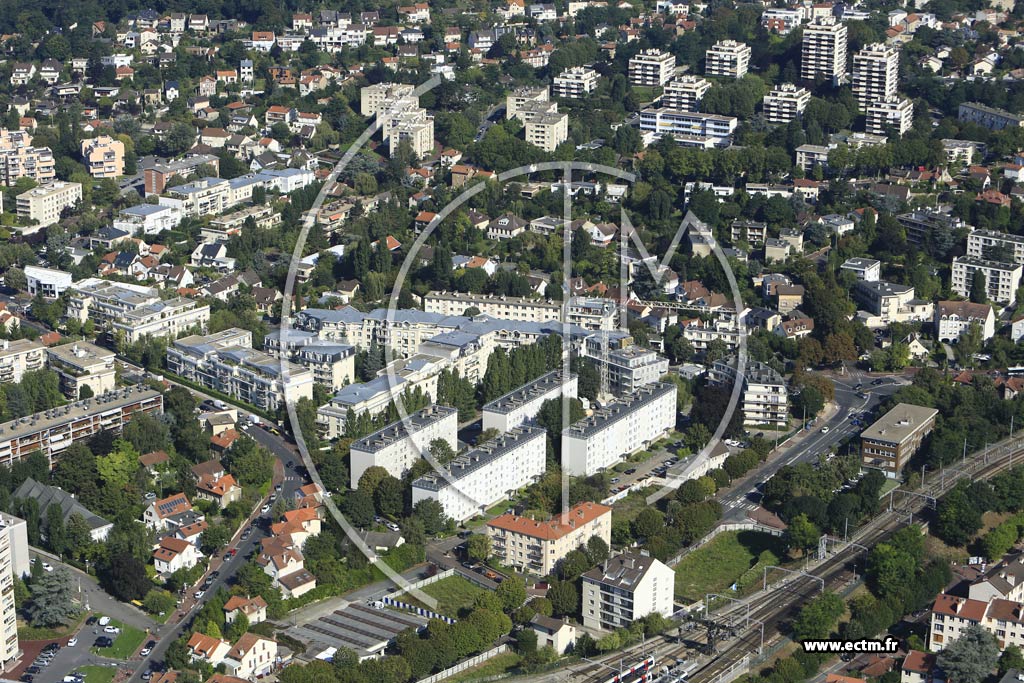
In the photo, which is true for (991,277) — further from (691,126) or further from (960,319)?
(691,126)

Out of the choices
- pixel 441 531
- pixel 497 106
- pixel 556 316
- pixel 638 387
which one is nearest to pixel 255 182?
pixel 497 106

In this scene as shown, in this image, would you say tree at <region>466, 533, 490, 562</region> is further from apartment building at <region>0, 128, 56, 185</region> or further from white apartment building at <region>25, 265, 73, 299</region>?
apartment building at <region>0, 128, 56, 185</region>

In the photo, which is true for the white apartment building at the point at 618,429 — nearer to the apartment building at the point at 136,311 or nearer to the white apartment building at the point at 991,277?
the white apartment building at the point at 991,277

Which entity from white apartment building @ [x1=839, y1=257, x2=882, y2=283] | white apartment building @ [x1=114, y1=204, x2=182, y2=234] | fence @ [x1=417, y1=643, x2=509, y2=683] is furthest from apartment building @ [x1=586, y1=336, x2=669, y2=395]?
white apartment building @ [x1=114, y1=204, x2=182, y2=234]

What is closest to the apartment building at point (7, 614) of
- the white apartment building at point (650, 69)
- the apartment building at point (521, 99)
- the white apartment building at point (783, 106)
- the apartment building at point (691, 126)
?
the apartment building at point (521, 99)

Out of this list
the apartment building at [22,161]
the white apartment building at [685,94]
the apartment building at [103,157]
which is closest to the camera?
the apartment building at [22,161]

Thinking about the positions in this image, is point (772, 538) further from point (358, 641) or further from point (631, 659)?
point (358, 641)
